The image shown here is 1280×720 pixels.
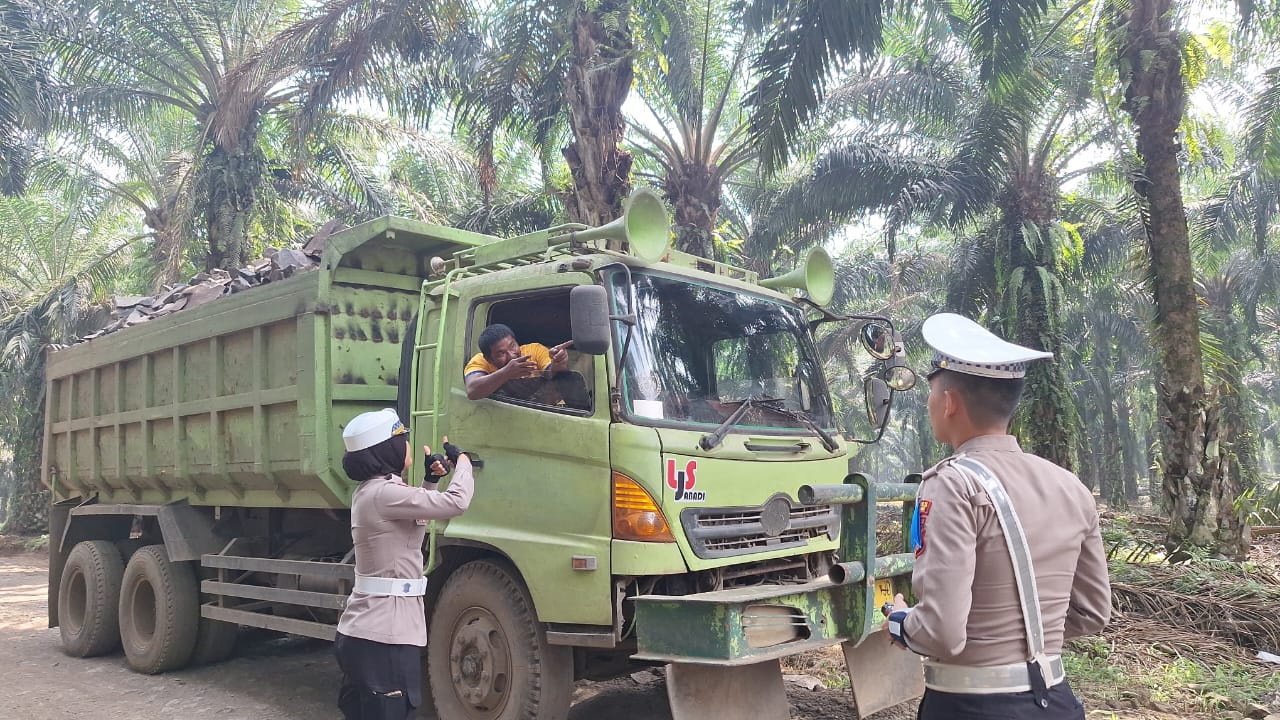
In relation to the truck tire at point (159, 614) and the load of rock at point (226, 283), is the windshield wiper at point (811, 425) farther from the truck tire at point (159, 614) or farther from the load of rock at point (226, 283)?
the truck tire at point (159, 614)

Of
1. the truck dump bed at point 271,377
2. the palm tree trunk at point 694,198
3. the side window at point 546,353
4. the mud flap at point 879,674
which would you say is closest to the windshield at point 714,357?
the side window at point 546,353

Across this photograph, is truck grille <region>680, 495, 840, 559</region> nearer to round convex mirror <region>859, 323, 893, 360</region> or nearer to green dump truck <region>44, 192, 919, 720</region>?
green dump truck <region>44, 192, 919, 720</region>

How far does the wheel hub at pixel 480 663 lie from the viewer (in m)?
4.46

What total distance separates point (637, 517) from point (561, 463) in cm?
50

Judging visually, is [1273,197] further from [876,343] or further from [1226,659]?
[876,343]

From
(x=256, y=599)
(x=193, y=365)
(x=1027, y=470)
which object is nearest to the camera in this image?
(x=1027, y=470)

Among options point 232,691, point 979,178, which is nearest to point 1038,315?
point 979,178

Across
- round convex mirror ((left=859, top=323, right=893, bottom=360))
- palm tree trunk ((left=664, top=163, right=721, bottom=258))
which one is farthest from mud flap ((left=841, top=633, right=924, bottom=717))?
palm tree trunk ((left=664, top=163, right=721, bottom=258))

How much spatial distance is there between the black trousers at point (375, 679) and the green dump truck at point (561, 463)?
32.6 inches

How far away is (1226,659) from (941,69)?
401 inches

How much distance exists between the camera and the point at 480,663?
457cm

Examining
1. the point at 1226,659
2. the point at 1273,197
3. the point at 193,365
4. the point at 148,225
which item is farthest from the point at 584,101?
the point at 1273,197

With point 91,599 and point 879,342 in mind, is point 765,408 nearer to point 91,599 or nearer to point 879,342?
point 879,342

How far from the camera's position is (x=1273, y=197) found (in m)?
17.9
